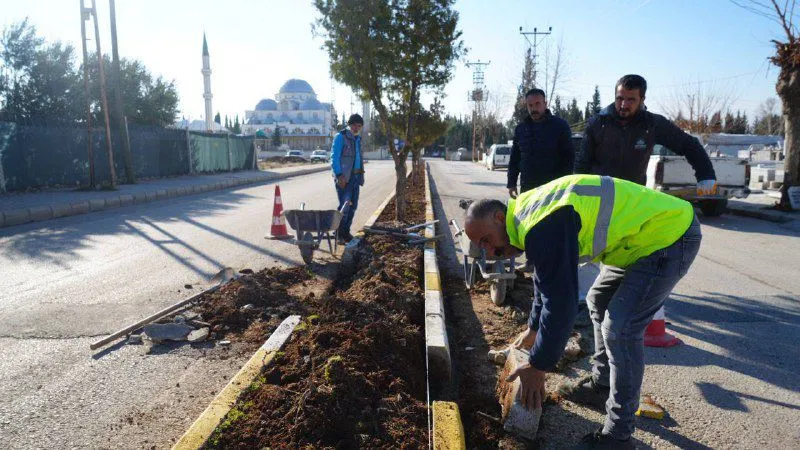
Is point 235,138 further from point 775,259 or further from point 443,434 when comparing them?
point 443,434

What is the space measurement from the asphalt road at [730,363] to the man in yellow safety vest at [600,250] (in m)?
0.68

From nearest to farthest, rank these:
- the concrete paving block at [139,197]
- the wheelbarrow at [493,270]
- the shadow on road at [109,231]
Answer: the wheelbarrow at [493,270] < the shadow on road at [109,231] < the concrete paving block at [139,197]

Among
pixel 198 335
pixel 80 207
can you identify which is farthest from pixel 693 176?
pixel 80 207

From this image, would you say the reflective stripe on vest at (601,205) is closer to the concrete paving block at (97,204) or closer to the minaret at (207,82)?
the concrete paving block at (97,204)

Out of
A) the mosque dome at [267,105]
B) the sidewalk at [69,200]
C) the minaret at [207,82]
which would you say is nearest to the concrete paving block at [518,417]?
the sidewalk at [69,200]

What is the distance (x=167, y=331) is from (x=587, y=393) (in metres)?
3.10

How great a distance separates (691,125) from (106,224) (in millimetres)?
38054

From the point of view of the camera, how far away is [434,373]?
11.2 ft

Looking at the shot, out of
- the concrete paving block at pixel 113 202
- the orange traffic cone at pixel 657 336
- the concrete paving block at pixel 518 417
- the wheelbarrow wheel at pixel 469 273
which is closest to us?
the concrete paving block at pixel 518 417

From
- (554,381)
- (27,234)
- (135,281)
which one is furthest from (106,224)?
(554,381)

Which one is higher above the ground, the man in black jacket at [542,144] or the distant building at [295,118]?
the distant building at [295,118]

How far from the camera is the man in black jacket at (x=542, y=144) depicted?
5.11m

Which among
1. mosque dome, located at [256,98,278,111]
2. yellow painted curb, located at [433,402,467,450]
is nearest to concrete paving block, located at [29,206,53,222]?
yellow painted curb, located at [433,402,467,450]

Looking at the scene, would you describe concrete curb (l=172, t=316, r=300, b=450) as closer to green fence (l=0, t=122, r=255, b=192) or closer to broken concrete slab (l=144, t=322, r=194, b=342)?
broken concrete slab (l=144, t=322, r=194, b=342)
